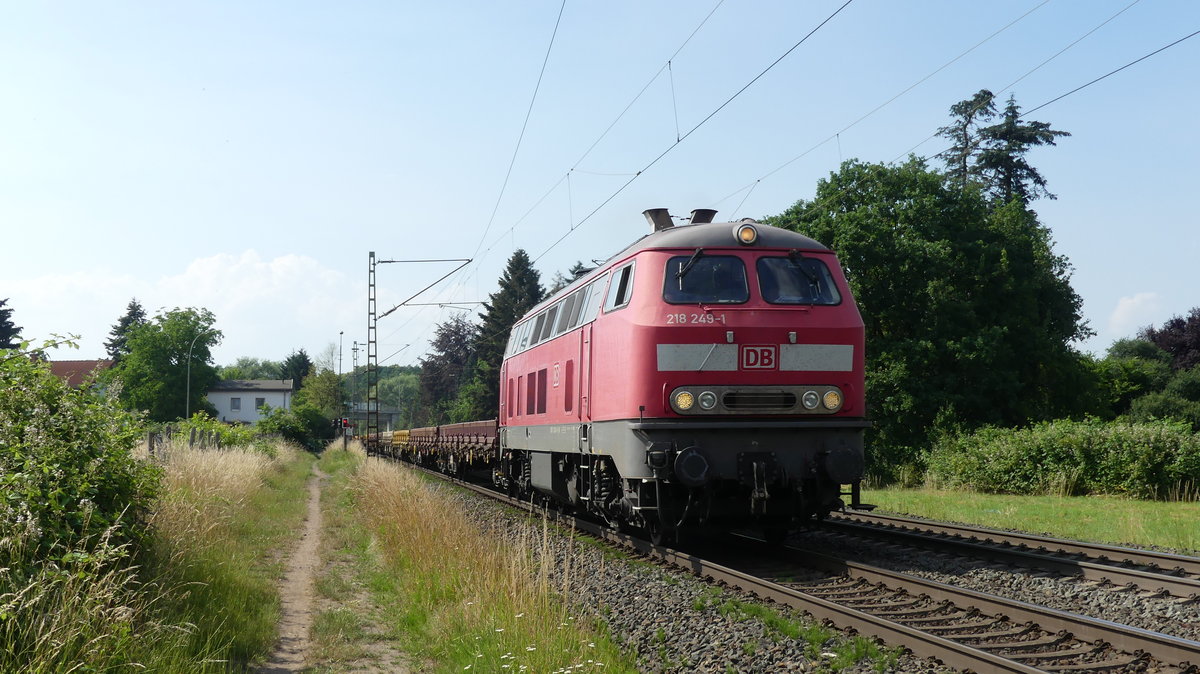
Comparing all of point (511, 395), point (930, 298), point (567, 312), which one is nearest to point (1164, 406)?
point (930, 298)

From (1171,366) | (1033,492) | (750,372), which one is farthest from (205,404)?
(750,372)

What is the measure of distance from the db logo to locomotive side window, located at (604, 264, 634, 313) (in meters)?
1.43

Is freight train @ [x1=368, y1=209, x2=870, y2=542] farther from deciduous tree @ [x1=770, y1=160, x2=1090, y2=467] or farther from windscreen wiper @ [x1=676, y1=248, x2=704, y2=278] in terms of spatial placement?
deciduous tree @ [x1=770, y1=160, x2=1090, y2=467]

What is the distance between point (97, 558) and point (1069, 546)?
9.48m

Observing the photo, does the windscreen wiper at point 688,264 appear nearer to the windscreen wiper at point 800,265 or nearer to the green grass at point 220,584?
the windscreen wiper at point 800,265

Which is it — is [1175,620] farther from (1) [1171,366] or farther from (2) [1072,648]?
(1) [1171,366]

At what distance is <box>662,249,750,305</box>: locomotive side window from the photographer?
1036 cm

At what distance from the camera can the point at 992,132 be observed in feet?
162

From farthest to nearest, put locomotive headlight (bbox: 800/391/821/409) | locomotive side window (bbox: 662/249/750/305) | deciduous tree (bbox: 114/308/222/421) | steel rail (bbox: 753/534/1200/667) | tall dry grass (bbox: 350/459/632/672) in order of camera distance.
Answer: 1. deciduous tree (bbox: 114/308/222/421)
2. locomotive side window (bbox: 662/249/750/305)
3. locomotive headlight (bbox: 800/391/821/409)
4. tall dry grass (bbox: 350/459/632/672)
5. steel rail (bbox: 753/534/1200/667)

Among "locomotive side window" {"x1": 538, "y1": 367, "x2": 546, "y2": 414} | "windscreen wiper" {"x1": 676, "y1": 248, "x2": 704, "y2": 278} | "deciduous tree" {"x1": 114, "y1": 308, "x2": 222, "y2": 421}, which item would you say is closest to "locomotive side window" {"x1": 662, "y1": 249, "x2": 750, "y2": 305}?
"windscreen wiper" {"x1": 676, "y1": 248, "x2": 704, "y2": 278}

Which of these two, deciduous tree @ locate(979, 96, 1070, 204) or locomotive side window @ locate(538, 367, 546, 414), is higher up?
deciduous tree @ locate(979, 96, 1070, 204)

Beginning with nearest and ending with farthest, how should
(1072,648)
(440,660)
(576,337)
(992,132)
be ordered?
(1072,648)
(440,660)
(576,337)
(992,132)

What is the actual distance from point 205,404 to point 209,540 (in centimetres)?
8402

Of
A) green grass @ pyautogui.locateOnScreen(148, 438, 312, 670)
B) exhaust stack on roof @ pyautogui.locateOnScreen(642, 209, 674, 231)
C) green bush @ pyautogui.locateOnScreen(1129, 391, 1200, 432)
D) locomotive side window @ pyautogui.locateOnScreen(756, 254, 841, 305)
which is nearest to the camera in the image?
green grass @ pyautogui.locateOnScreen(148, 438, 312, 670)
